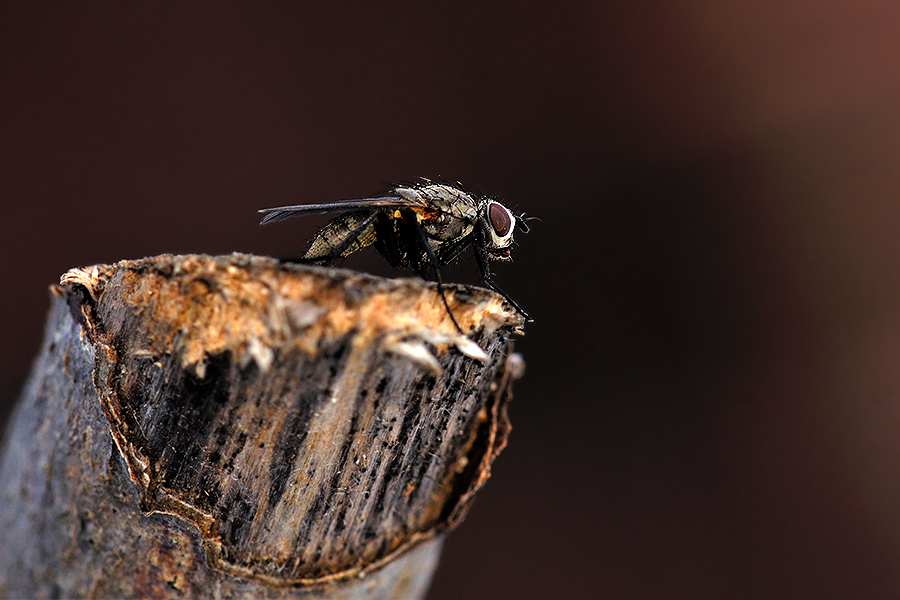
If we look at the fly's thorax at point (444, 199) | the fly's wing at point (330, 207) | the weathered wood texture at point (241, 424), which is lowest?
the weathered wood texture at point (241, 424)

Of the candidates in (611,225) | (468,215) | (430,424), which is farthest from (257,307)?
(611,225)

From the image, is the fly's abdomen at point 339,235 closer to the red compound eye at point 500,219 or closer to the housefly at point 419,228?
the housefly at point 419,228

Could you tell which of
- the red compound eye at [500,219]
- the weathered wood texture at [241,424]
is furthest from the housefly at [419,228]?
the weathered wood texture at [241,424]

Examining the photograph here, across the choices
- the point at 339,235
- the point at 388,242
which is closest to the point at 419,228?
the point at 388,242

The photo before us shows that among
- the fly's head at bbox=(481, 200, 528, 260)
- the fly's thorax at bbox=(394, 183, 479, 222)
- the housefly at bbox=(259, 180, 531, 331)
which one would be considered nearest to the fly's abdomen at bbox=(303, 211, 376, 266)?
the housefly at bbox=(259, 180, 531, 331)

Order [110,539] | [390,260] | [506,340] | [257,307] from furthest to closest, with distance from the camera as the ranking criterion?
[390,260]
[506,340]
[110,539]
[257,307]

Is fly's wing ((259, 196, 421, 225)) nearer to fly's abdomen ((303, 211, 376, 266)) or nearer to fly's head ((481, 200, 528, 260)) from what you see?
fly's abdomen ((303, 211, 376, 266))

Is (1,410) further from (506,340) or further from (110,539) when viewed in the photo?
(506,340)
